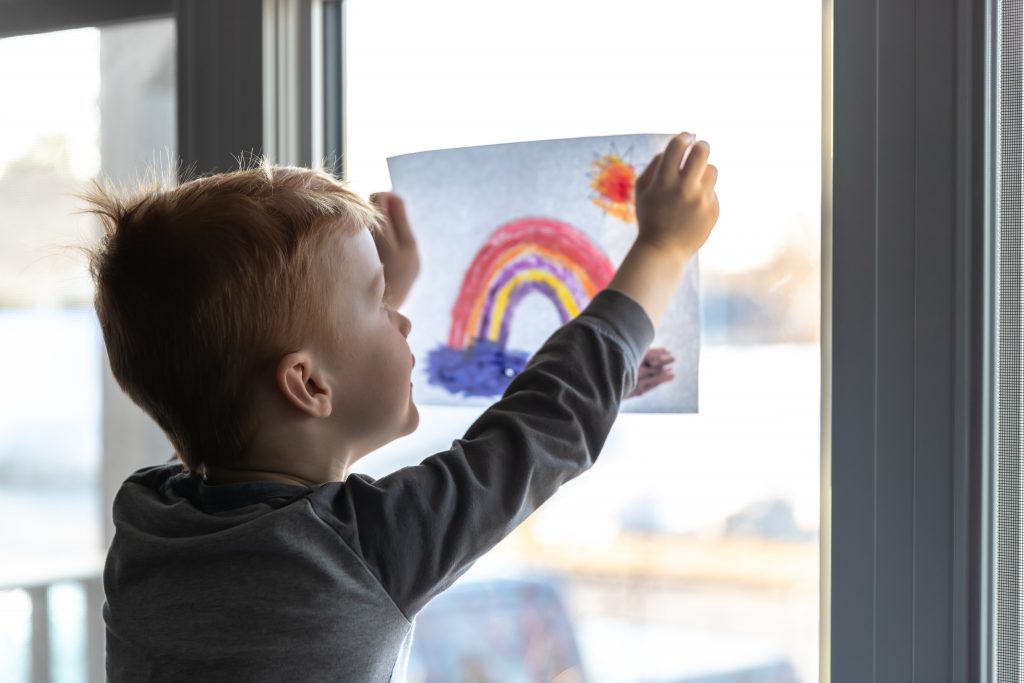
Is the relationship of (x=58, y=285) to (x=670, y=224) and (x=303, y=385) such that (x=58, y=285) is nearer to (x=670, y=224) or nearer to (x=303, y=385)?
(x=303, y=385)

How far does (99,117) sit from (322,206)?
2.49 feet

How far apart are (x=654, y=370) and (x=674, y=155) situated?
0.23 m

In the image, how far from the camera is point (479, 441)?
0.92 meters

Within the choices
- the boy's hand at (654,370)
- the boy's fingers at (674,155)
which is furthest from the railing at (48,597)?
the boy's fingers at (674,155)

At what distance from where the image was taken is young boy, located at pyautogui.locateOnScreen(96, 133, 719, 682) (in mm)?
840

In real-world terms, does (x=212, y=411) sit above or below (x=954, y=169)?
below

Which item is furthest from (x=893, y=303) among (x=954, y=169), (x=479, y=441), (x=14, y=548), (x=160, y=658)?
(x=14, y=548)

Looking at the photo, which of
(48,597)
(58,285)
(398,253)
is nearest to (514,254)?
(398,253)

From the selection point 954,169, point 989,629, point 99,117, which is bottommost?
point 989,629

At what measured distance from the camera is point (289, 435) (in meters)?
0.93

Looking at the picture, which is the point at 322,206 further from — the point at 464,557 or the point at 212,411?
the point at 464,557

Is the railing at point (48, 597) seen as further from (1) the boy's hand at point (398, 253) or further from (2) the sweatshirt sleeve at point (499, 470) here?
(2) the sweatshirt sleeve at point (499, 470)

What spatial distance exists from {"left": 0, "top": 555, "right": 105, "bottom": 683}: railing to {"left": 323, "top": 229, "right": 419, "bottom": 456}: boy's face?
772 mm

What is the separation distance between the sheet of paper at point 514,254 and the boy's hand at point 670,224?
0.09ft
